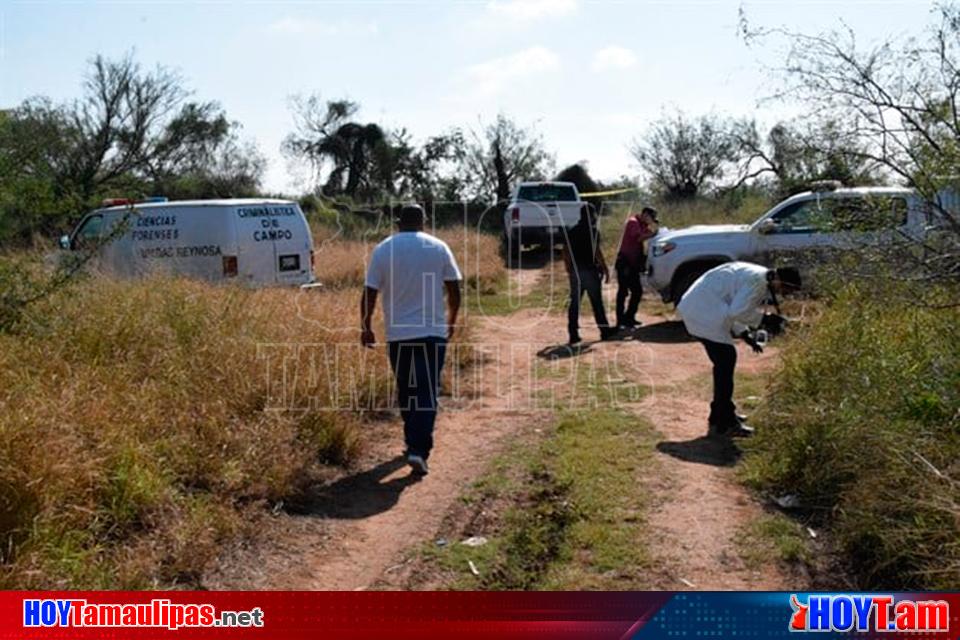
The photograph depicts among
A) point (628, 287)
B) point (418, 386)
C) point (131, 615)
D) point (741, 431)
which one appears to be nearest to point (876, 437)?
point (741, 431)

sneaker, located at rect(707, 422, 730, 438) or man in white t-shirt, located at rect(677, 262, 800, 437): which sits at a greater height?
man in white t-shirt, located at rect(677, 262, 800, 437)

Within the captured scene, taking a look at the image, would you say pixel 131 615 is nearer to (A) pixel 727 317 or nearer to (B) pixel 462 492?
(B) pixel 462 492

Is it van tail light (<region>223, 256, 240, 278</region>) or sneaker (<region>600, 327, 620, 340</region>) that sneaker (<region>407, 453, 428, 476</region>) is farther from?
van tail light (<region>223, 256, 240, 278</region>)

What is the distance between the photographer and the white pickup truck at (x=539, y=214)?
22.2 meters

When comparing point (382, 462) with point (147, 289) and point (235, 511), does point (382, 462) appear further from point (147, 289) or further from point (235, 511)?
point (147, 289)

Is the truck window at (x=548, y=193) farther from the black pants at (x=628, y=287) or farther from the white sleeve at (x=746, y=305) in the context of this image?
the white sleeve at (x=746, y=305)

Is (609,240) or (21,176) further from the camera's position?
(609,240)

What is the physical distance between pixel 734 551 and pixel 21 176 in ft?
18.2

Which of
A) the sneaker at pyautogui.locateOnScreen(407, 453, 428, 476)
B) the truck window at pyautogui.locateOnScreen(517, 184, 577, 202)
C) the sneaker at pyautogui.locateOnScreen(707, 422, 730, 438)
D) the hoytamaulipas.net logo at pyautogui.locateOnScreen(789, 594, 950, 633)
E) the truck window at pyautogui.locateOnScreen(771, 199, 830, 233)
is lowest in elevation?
the hoytamaulipas.net logo at pyautogui.locateOnScreen(789, 594, 950, 633)

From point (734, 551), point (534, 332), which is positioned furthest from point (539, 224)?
point (734, 551)

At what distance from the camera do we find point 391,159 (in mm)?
35656

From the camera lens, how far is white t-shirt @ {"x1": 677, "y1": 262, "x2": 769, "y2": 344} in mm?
7047

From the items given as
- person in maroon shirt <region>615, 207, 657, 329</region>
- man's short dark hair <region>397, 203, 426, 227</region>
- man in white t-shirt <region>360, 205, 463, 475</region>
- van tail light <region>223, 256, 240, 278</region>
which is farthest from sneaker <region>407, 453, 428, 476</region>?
van tail light <region>223, 256, 240, 278</region>

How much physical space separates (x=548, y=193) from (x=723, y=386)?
16.8 metres
